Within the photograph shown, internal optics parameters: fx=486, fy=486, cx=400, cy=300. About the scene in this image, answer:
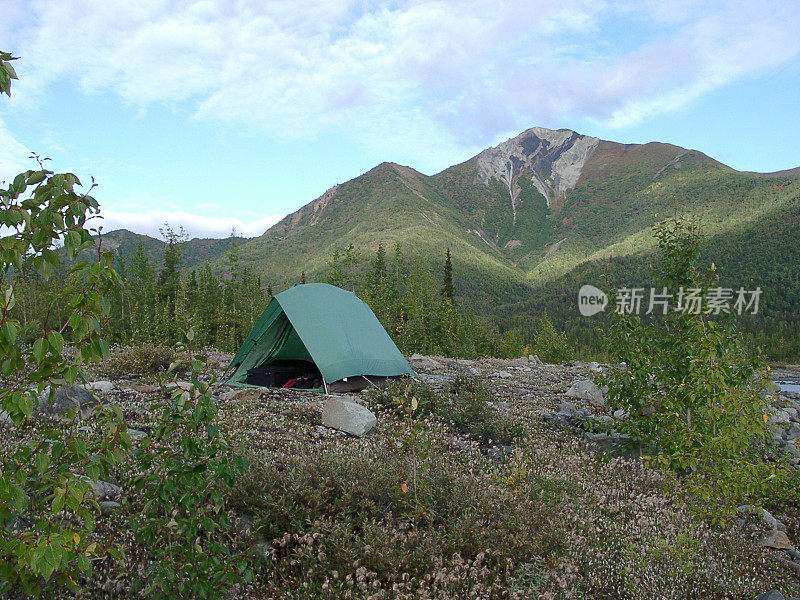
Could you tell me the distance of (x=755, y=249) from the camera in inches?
4444

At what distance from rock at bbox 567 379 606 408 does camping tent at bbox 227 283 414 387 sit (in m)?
4.03

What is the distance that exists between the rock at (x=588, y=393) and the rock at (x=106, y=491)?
907 cm

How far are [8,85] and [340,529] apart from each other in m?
3.37

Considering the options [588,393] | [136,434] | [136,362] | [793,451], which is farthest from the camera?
[136,362]

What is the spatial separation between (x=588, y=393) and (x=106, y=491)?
31.8 feet

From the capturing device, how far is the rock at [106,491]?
4.41 meters

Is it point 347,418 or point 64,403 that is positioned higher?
point 64,403

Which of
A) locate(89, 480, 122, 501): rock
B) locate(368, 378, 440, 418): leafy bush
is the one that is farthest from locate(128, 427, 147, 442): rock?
locate(368, 378, 440, 418): leafy bush

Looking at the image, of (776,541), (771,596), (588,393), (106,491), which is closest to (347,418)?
(106,491)

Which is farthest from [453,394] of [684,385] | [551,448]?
[684,385]

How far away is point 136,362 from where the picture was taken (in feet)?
38.3

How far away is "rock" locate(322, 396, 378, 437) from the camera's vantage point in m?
7.18

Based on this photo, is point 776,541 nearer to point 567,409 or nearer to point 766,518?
point 766,518

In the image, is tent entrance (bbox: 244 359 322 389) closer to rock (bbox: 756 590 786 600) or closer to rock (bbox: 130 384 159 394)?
rock (bbox: 130 384 159 394)
